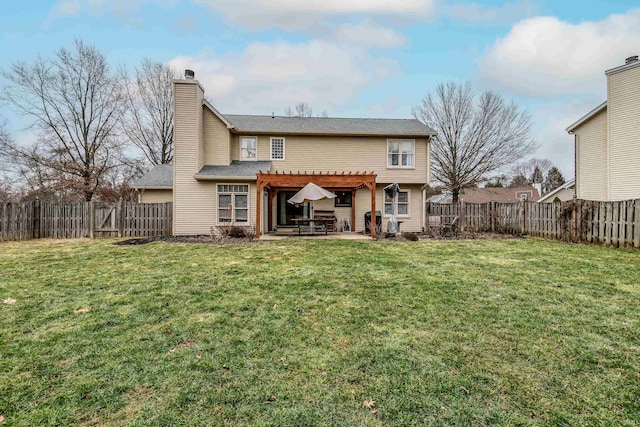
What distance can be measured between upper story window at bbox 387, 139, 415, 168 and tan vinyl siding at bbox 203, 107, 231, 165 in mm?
8105

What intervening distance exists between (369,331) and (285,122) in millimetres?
14233

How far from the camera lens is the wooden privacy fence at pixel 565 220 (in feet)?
30.4

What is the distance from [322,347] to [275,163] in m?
13.1

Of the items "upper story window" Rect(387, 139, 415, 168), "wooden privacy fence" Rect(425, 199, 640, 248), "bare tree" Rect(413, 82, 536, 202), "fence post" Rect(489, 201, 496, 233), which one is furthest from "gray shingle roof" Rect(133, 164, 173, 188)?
"bare tree" Rect(413, 82, 536, 202)

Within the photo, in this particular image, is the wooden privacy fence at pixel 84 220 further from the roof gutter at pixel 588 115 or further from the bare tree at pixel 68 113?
the roof gutter at pixel 588 115

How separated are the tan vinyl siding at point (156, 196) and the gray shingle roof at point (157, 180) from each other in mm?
520

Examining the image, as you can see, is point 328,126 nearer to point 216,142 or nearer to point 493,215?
point 216,142

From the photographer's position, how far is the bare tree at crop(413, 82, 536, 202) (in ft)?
78.5

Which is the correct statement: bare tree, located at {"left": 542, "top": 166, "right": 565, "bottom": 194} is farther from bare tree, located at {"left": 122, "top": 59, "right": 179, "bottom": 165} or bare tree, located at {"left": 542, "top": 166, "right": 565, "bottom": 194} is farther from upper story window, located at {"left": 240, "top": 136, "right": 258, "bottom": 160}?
bare tree, located at {"left": 122, "top": 59, "right": 179, "bottom": 165}

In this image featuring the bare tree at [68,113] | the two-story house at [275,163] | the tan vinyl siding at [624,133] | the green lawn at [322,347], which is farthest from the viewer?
the bare tree at [68,113]

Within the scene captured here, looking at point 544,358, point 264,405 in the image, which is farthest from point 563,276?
point 264,405

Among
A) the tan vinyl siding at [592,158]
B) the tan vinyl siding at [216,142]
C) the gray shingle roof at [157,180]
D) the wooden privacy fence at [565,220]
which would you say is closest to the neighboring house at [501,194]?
the wooden privacy fence at [565,220]

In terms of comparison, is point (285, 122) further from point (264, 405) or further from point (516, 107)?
point (516, 107)

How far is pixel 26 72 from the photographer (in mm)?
19938
